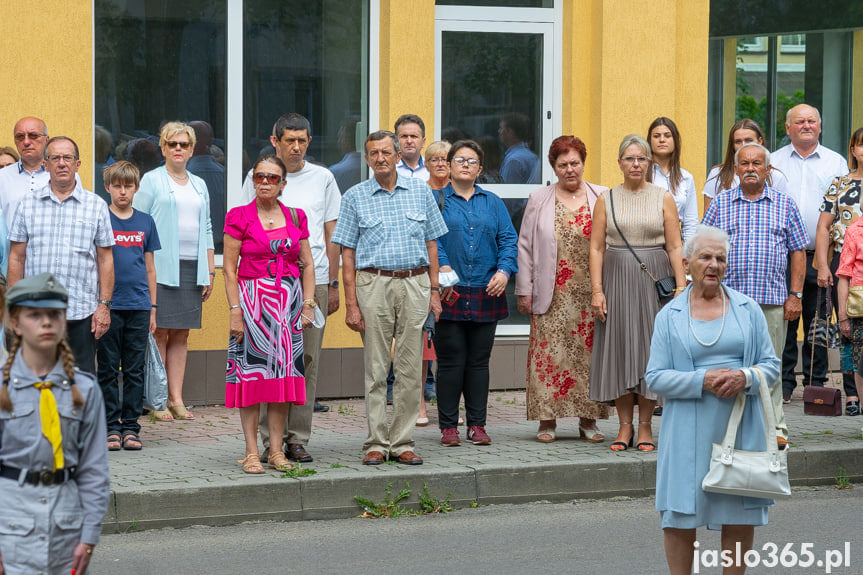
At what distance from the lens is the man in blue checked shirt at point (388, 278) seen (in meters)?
7.90

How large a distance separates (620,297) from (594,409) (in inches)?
34.0

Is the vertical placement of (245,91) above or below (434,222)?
above

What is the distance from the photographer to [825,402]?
9062 millimetres

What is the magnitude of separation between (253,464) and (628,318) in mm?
2726

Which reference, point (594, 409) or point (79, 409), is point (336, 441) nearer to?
point (594, 409)

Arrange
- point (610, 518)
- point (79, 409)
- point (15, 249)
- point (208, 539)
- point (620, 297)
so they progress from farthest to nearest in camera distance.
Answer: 1. point (620, 297)
2. point (15, 249)
3. point (610, 518)
4. point (208, 539)
5. point (79, 409)

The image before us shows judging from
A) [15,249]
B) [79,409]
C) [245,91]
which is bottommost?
[79,409]

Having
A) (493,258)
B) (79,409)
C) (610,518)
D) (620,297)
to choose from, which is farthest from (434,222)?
(79,409)

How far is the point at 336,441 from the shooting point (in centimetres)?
889

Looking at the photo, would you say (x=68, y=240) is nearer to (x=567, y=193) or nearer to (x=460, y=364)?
(x=460, y=364)

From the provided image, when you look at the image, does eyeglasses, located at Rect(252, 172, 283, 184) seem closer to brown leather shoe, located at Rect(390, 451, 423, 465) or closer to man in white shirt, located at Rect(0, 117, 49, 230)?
brown leather shoe, located at Rect(390, 451, 423, 465)

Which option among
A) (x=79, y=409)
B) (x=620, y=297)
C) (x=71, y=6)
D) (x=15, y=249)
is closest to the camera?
(x=79, y=409)

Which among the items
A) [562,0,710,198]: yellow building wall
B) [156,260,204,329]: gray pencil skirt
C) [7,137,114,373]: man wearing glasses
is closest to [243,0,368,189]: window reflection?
[156,260,204,329]: gray pencil skirt

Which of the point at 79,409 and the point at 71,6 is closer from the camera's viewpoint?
the point at 79,409
